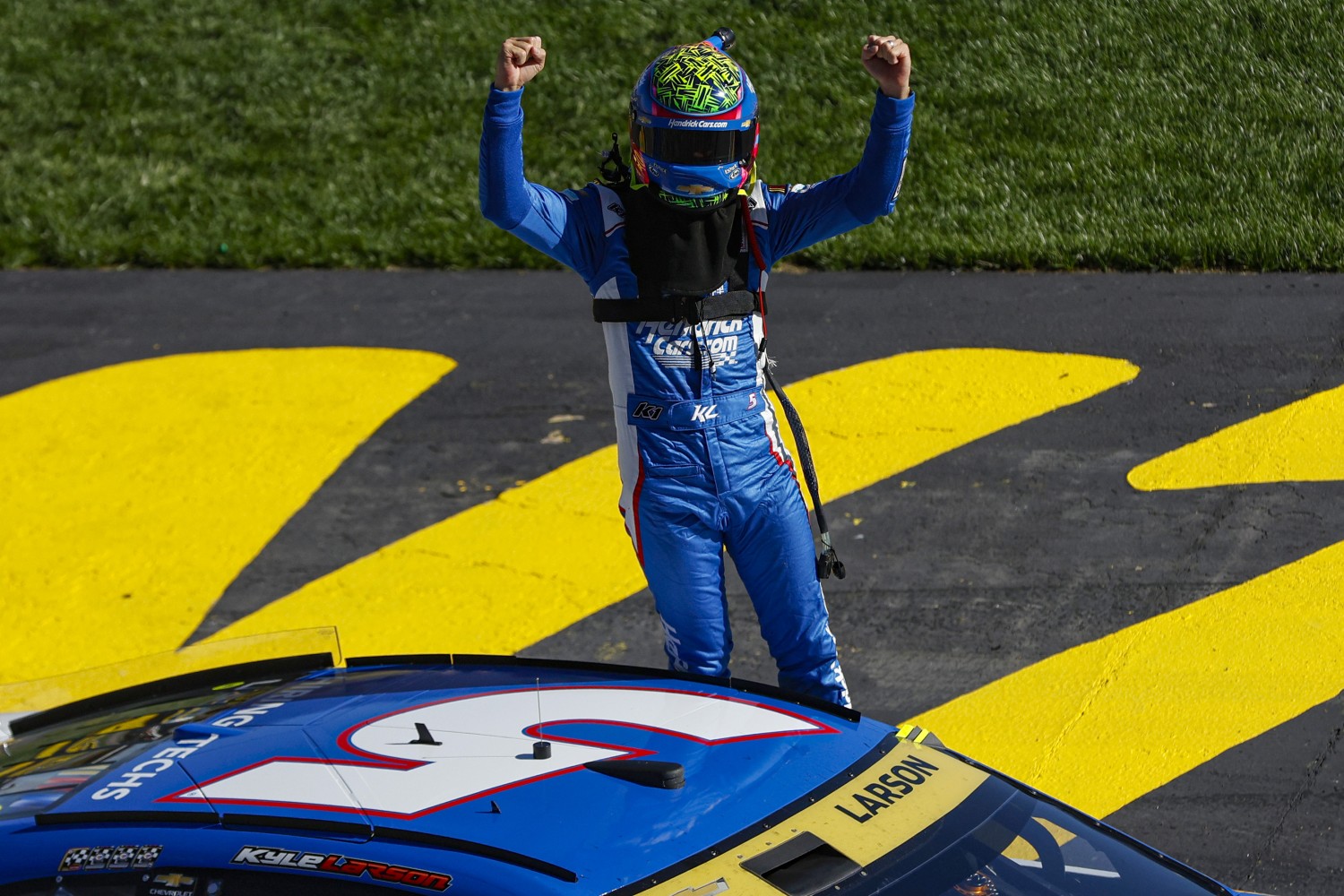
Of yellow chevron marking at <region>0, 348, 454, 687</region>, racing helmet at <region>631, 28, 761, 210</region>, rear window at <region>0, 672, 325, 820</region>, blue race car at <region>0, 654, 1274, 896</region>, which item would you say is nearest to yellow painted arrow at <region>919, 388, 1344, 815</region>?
blue race car at <region>0, 654, 1274, 896</region>

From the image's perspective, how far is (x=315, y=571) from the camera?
6.50 metres

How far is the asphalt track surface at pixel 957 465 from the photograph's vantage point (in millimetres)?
5133

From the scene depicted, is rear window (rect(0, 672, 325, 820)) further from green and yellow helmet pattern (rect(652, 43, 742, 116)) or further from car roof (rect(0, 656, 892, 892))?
green and yellow helmet pattern (rect(652, 43, 742, 116))

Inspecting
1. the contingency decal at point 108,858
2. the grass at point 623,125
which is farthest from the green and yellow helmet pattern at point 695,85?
the grass at point 623,125

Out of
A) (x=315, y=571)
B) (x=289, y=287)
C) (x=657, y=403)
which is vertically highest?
(x=657, y=403)

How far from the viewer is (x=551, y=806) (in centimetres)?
293

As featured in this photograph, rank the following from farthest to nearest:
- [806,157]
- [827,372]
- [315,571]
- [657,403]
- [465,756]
→ [806,157] < [827,372] < [315,571] < [657,403] < [465,756]

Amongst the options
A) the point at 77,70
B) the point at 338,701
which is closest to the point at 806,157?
the point at 77,70

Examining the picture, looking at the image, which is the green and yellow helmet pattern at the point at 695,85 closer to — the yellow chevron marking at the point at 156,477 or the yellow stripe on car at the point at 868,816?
the yellow stripe on car at the point at 868,816

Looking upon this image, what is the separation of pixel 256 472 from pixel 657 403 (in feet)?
11.8

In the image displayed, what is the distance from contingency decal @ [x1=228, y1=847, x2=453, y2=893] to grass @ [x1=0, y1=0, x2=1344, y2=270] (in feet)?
21.9

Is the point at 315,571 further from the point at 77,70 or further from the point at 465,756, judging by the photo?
the point at 77,70

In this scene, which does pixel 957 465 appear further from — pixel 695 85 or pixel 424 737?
pixel 424 737

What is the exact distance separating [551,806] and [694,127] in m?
2.10
